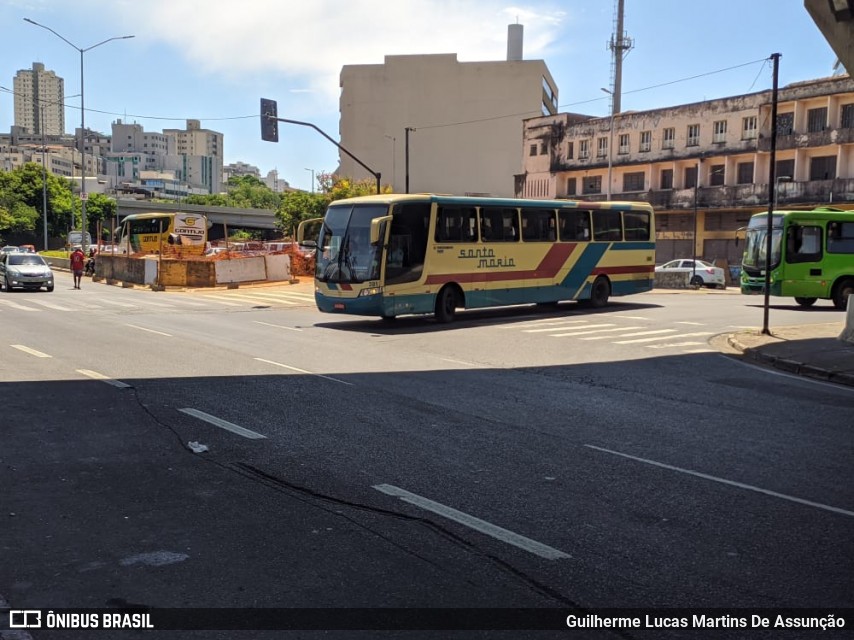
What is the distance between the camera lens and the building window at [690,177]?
58531mm

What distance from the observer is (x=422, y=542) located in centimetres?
546

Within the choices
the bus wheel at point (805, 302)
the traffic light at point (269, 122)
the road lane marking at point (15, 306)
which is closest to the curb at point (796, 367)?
the bus wheel at point (805, 302)

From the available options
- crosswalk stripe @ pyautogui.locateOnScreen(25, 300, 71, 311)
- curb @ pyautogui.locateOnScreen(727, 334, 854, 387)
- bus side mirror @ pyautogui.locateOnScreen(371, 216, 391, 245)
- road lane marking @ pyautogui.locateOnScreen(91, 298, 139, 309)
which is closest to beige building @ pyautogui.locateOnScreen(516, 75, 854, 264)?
curb @ pyautogui.locateOnScreen(727, 334, 854, 387)

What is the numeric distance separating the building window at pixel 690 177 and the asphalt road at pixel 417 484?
4683 cm

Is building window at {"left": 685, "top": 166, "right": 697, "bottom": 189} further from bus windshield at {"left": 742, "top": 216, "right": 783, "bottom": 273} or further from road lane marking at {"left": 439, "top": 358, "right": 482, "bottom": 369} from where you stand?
road lane marking at {"left": 439, "top": 358, "right": 482, "bottom": 369}

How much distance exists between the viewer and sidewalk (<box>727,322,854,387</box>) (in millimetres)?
14062

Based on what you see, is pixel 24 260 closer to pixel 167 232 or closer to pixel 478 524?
pixel 167 232

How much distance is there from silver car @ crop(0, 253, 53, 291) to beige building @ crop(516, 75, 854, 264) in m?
38.6

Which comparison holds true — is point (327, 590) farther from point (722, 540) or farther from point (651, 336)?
point (651, 336)

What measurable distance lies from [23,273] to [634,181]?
43.7m

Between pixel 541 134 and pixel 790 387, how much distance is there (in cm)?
5855

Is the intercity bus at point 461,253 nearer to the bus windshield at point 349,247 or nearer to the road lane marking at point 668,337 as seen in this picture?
the bus windshield at point 349,247

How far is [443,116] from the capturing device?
9856cm

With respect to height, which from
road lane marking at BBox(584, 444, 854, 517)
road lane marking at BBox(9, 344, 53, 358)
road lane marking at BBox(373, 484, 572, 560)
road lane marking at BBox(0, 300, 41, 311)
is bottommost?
road lane marking at BBox(0, 300, 41, 311)
